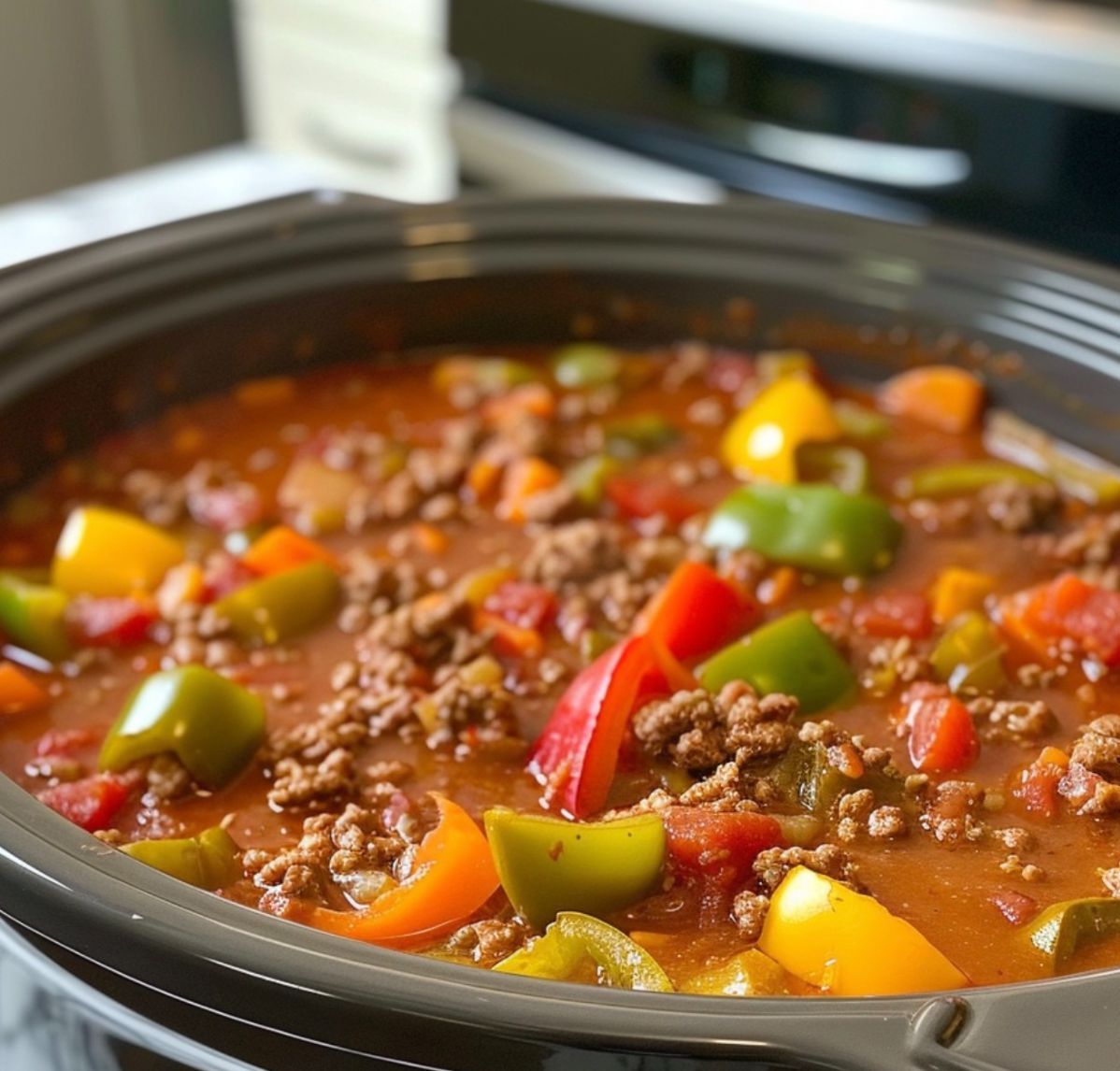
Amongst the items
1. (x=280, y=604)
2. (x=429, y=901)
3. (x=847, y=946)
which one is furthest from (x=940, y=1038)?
(x=280, y=604)

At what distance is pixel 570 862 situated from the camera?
133 cm

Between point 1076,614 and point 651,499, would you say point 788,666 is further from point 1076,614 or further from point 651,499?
point 651,499

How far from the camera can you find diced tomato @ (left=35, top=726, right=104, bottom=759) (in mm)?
1675

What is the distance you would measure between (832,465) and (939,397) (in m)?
0.28

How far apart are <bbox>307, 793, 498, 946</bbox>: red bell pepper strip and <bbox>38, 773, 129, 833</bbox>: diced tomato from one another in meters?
0.29

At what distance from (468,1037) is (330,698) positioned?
2.65ft

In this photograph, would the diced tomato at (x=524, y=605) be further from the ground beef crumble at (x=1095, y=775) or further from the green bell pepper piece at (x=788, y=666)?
the ground beef crumble at (x=1095, y=775)

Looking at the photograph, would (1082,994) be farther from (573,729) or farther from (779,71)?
(779,71)

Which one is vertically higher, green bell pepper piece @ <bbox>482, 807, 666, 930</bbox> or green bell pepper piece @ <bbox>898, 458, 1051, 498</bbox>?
green bell pepper piece @ <bbox>482, 807, 666, 930</bbox>

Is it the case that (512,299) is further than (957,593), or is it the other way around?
(512,299)

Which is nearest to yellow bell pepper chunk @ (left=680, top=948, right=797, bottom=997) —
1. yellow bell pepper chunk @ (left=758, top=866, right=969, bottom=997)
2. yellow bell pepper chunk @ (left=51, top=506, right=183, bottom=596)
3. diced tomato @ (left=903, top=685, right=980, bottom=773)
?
yellow bell pepper chunk @ (left=758, top=866, right=969, bottom=997)

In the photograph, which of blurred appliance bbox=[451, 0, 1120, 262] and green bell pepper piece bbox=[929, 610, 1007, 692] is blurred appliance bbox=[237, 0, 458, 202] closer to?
blurred appliance bbox=[451, 0, 1120, 262]

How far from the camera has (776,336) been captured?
251 cm

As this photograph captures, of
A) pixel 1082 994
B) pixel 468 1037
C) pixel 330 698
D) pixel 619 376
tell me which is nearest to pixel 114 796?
pixel 330 698
